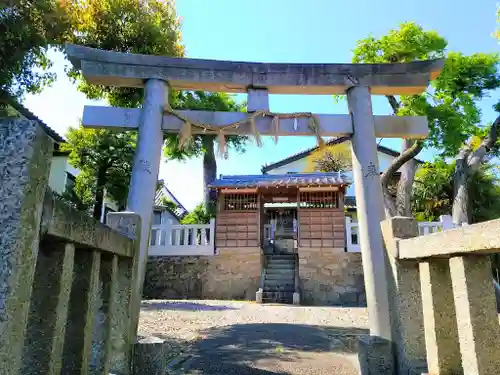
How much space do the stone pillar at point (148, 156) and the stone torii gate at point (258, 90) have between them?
0.04 ft

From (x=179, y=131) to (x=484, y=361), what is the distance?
3792 mm

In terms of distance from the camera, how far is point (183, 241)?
47.0 feet

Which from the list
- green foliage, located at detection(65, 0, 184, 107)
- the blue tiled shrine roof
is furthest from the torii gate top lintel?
the blue tiled shrine roof

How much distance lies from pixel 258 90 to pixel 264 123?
44 centimetres

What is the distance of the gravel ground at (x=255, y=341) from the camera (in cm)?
414

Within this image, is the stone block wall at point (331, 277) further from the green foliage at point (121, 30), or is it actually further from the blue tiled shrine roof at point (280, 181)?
the green foliage at point (121, 30)

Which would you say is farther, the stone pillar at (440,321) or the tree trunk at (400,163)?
the tree trunk at (400,163)

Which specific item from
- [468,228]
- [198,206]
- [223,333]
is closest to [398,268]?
[468,228]

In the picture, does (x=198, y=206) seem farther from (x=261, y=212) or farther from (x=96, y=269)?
(x=96, y=269)

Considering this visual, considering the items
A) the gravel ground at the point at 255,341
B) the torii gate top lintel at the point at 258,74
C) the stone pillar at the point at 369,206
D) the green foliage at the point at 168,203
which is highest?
the green foliage at the point at 168,203

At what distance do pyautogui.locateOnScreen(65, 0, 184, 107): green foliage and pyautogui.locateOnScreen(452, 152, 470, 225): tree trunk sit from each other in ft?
31.3

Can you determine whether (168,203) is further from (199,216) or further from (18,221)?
(18,221)

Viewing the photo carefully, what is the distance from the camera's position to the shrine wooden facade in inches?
537

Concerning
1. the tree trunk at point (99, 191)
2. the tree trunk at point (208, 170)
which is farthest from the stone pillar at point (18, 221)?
the tree trunk at point (208, 170)
